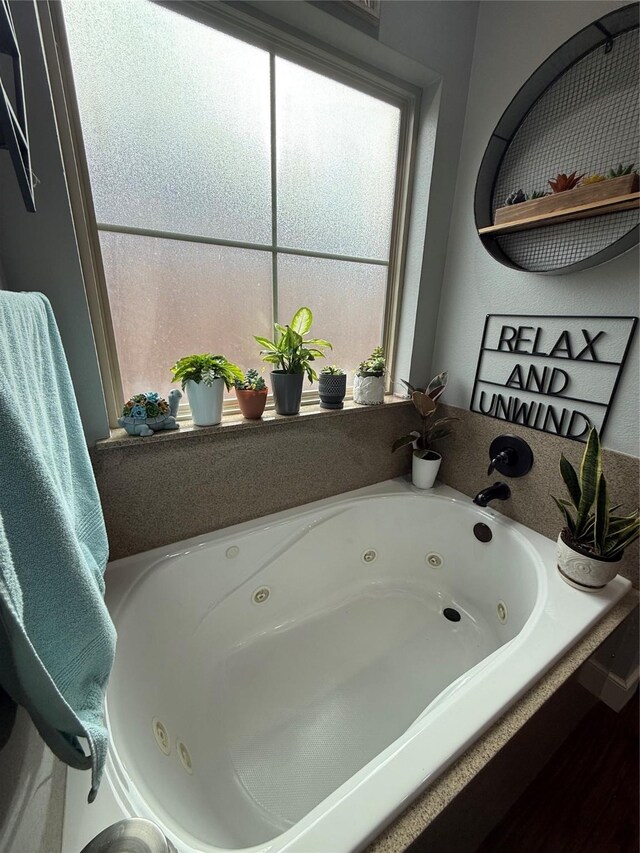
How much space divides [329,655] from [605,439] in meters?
1.20

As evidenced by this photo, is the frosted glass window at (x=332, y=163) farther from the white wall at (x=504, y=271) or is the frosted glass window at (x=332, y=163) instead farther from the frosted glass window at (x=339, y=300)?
the white wall at (x=504, y=271)

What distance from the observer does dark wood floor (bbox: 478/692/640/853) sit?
2.88ft

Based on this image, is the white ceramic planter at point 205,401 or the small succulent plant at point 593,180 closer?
the small succulent plant at point 593,180

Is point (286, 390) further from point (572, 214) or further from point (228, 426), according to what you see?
point (572, 214)

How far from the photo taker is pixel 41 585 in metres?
0.39

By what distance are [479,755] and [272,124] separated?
179cm

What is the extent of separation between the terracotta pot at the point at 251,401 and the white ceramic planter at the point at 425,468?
0.76 meters

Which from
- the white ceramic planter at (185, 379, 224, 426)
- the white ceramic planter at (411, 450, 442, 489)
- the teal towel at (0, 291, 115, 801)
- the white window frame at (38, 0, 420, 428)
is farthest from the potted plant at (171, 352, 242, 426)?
the white ceramic planter at (411, 450, 442, 489)

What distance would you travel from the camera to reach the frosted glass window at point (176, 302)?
1071 mm

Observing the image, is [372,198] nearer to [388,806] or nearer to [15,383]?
[15,383]

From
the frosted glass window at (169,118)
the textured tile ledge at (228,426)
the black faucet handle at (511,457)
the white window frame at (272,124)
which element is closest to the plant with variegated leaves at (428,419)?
the textured tile ledge at (228,426)

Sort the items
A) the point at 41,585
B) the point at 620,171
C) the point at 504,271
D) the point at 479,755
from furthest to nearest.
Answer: the point at 504,271 → the point at 620,171 → the point at 479,755 → the point at 41,585

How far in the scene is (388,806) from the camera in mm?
542

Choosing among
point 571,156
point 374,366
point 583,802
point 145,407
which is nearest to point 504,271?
point 571,156
